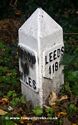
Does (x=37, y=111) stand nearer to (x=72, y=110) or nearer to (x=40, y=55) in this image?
(x=72, y=110)

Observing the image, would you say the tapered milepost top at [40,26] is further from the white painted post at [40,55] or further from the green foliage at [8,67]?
the green foliage at [8,67]

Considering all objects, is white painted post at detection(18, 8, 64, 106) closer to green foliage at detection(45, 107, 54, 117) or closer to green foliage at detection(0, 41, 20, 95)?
green foliage at detection(45, 107, 54, 117)

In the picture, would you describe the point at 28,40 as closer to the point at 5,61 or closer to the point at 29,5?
the point at 5,61

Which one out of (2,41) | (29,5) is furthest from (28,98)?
(29,5)

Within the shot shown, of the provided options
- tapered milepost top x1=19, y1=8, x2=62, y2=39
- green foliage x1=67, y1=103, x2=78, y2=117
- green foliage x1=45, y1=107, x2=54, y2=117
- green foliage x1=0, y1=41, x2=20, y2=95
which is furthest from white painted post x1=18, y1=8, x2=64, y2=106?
green foliage x1=0, y1=41, x2=20, y2=95

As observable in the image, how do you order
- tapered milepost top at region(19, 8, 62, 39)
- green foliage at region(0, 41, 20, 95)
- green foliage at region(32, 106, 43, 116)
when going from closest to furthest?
tapered milepost top at region(19, 8, 62, 39) → green foliage at region(32, 106, 43, 116) → green foliage at region(0, 41, 20, 95)

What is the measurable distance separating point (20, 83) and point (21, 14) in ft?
9.50

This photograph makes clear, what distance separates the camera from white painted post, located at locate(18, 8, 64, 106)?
4.27 metres

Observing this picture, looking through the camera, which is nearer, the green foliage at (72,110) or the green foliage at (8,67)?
the green foliage at (72,110)

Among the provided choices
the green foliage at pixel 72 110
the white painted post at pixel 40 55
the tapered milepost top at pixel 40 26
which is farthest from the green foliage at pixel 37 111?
the tapered milepost top at pixel 40 26

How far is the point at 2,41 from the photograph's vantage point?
6.65 m

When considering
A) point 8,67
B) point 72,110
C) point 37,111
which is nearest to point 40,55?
point 37,111

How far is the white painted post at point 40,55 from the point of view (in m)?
4.27

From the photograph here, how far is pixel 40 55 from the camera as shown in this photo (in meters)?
4.25
